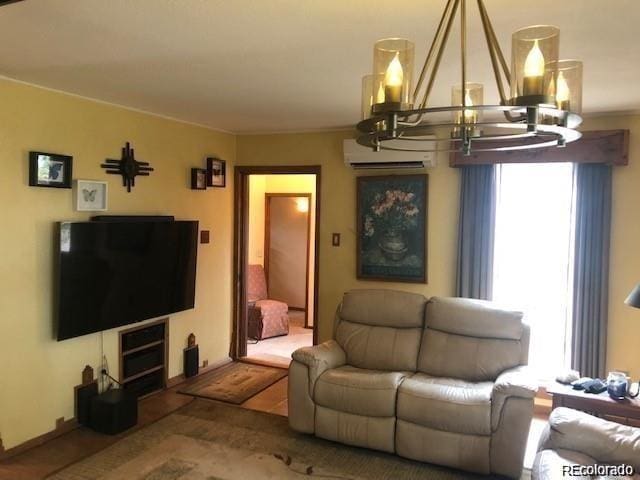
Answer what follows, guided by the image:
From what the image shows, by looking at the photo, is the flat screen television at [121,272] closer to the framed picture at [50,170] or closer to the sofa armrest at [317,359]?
the framed picture at [50,170]

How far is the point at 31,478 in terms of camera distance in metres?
3.16

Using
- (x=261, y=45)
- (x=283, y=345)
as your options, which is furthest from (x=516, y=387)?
(x=283, y=345)

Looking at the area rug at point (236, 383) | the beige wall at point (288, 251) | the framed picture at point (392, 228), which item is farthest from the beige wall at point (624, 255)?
the beige wall at point (288, 251)

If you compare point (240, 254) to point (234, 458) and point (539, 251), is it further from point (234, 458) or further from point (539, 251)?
point (539, 251)

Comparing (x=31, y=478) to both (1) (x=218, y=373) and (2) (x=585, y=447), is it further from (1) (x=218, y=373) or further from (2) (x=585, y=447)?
(2) (x=585, y=447)

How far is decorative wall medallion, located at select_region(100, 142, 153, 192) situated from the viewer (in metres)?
4.12

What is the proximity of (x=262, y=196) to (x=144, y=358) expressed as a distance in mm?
3914

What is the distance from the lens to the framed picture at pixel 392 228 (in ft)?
15.7

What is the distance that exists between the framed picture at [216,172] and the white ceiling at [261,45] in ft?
4.16

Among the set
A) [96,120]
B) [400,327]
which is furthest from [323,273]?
[96,120]

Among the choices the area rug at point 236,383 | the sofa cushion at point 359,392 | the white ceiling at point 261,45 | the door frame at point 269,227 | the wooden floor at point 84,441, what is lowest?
the wooden floor at point 84,441

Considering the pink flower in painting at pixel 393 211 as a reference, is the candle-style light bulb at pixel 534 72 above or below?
above

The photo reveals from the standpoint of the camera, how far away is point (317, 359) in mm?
3762

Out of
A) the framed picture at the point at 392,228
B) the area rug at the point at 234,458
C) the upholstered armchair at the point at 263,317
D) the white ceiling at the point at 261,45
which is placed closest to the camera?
the white ceiling at the point at 261,45
